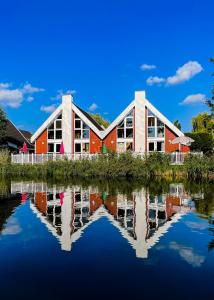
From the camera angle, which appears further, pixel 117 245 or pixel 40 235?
pixel 40 235

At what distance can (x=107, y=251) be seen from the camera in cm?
690

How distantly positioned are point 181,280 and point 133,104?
102 ft

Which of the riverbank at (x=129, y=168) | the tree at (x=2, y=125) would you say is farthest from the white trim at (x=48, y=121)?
the riverbank at (x=129, y=168)

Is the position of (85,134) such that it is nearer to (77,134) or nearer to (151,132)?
(77,134)

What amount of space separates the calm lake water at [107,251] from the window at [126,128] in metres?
24.4

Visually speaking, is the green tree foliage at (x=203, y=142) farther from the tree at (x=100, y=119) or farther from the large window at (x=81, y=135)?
the tree at (x=100, y=119)

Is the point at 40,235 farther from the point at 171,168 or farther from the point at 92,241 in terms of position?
the point at 171,168

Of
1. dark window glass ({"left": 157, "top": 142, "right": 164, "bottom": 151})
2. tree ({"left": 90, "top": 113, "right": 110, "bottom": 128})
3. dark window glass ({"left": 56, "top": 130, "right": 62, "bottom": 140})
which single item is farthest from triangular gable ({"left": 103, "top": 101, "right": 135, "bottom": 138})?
tree ({"left": 90, "top": 113, "right": 110, "bottom": 128})

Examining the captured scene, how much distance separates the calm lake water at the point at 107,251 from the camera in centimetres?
500

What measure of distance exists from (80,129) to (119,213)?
27.6 metres

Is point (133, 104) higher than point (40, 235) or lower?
higher

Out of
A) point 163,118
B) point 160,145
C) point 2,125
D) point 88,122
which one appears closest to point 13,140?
point 2,125

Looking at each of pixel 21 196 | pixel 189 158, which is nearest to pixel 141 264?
pixel 21 196

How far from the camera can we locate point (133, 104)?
1400 inches
